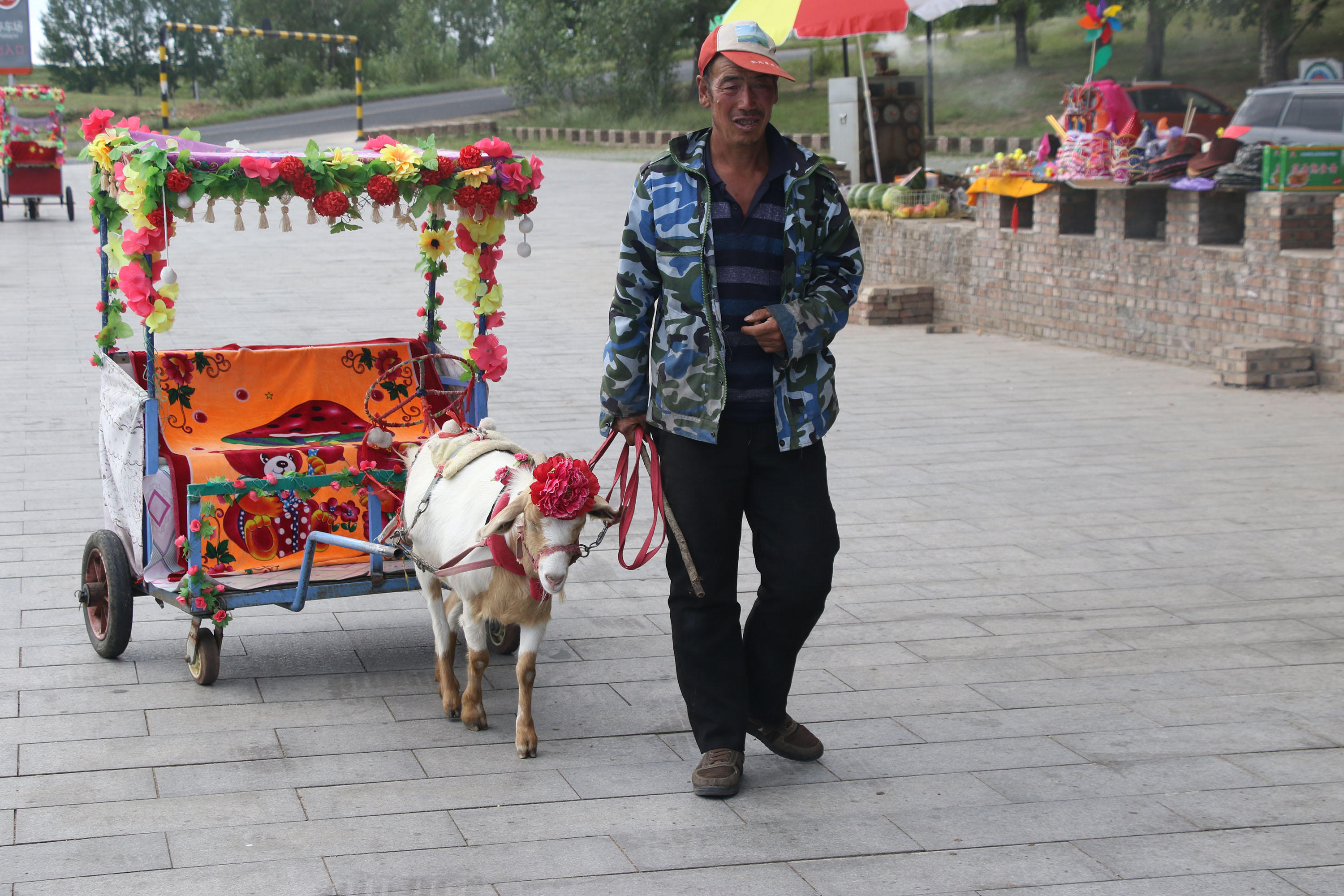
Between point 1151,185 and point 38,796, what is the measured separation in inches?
388

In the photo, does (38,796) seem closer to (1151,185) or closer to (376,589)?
(376,589)

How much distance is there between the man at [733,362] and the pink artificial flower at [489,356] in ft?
5.05

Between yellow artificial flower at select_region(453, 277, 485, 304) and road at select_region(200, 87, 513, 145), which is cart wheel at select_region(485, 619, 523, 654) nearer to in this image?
yellow artificial flower at select_region(453, 277, 485, 304)

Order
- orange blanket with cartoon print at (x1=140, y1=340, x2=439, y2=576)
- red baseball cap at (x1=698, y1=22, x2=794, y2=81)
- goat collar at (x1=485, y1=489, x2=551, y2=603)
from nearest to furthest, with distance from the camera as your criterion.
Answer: red baseball cap at (x1=698, y1=22, x2=794, y2=81) → goat collar at (x1=485, y1=489, x2=551, y2=603) → orange blanket with cartoon print at (x1=140, y1=340, x2=439, y2=576)

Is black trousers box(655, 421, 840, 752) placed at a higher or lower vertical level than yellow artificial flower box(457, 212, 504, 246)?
lower

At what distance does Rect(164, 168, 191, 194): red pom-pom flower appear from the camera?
4.96 meters

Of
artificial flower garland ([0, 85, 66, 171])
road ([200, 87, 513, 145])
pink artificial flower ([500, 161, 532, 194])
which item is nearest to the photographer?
pink artificial flower ([500, 161, 532, 194])

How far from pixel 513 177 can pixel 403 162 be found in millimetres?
433

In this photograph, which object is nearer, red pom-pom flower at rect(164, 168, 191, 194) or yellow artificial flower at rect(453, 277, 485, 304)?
red pom-pom flower at rect(164, 168, 191, 194)

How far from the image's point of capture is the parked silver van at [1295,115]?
17.4 metres

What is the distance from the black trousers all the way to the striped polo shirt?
8 centimetres

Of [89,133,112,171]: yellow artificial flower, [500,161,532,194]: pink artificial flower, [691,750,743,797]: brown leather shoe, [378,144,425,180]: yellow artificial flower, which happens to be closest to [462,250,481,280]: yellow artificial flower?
[500,161,532,194]: pink artificial flower

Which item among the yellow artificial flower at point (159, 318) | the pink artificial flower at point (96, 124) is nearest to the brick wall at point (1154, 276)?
the yellow artificial flower at point (159, 318)

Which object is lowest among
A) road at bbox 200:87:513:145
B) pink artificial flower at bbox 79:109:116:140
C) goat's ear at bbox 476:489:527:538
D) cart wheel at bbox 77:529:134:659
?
cart wheel at bbox 77:529:134:659
